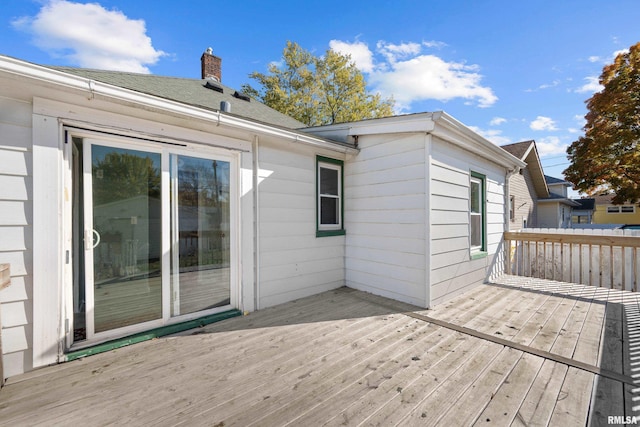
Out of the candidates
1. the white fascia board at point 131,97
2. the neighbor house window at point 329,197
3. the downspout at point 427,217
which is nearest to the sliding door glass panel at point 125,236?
the white fascia board at point 131,97

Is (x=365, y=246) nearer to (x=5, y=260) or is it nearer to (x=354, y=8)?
(x=5, y=260)

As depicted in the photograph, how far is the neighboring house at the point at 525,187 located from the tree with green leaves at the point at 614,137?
183 cm

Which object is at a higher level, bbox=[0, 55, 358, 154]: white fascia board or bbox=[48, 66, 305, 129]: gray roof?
bbox=[48, 66, 305, 129]: gray roof

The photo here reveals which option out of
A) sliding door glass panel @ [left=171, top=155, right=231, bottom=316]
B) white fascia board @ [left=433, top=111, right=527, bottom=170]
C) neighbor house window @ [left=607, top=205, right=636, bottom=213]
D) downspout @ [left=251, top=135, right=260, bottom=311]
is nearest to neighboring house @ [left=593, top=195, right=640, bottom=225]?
neighbor house window @ [left=607, top=205, right=636, bottom=213]

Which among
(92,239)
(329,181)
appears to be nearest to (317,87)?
Answer: (329,181)

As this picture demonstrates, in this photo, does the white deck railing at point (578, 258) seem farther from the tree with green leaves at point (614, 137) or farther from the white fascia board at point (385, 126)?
the tree with green leaves at point (614, 137)

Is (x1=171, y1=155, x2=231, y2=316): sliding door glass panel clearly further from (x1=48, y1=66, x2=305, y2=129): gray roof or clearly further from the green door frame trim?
(x1=48, y1=66, x2=305, y2=129): gray roof

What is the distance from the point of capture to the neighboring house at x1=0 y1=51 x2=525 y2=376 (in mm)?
2191

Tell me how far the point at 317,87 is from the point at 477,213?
42.5 ft

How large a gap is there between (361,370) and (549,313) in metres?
3.06

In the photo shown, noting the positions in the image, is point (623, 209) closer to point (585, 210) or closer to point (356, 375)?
point (585, 210)

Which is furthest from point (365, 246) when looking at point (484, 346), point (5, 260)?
point (5, 260)

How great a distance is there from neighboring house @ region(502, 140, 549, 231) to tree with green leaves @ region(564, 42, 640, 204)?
183cm

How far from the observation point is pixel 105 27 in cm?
513
